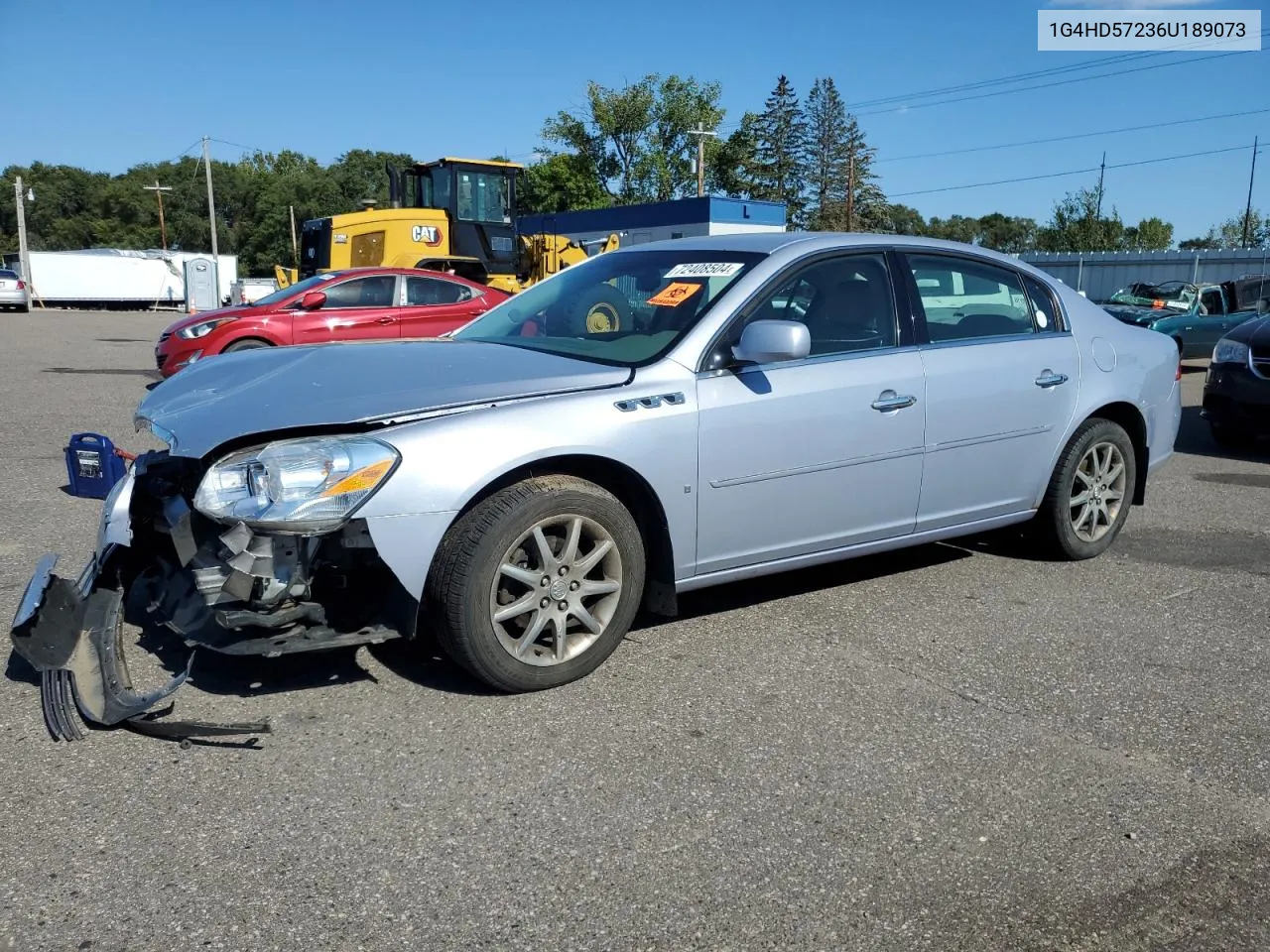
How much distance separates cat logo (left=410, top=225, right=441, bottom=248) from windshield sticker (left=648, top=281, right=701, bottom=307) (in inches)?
645

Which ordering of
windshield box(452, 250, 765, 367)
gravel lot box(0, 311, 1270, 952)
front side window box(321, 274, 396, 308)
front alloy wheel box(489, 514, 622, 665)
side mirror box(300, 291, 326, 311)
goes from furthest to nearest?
front side window box(321, 274, 396, 308) < side mirror box(300, 291, 326, 311) < windshield box(452, 250, 765, 367) < front alloy wheel box(489, 514, 622, 665) < gravel lot box(0, 311, 1270, 952)

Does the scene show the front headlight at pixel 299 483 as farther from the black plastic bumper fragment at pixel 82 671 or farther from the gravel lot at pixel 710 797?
the gravel lot at pixel 710 797

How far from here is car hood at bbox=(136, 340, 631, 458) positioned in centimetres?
341

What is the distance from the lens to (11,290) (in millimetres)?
37062

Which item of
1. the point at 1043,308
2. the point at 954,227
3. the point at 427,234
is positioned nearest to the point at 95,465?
the point at 1043,308

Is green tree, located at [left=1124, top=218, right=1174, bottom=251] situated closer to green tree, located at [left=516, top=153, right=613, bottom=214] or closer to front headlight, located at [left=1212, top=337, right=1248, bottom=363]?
green tree, located at [left=516, top=153, right=613, bottom=214]

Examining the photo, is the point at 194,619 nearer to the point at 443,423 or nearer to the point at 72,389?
the point at 443,423

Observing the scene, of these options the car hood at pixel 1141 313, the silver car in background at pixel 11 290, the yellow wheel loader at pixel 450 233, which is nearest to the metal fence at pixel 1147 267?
the car hood at pixel 1141 313

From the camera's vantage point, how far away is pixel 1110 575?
5344mm

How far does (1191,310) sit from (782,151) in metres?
63.3

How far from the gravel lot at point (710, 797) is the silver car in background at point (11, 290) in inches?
1498

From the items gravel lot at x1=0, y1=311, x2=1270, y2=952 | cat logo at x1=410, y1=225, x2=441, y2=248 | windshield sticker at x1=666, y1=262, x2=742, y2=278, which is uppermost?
cat logo at x1=410, y1=225, x2=441, y2=248

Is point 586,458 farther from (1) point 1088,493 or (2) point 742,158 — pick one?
(2) point 742,158

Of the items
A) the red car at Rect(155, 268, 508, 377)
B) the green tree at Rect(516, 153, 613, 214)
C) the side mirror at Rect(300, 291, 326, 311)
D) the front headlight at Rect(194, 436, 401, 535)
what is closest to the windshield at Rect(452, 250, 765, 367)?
the front headlight at Rect(194, 436, 401, 535)
